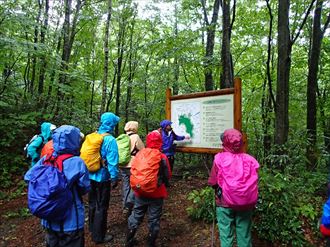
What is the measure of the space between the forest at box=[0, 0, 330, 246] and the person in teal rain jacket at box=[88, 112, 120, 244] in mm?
1558

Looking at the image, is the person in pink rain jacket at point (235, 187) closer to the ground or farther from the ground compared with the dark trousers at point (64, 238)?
farther from the ground

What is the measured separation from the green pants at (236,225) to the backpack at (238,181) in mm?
209

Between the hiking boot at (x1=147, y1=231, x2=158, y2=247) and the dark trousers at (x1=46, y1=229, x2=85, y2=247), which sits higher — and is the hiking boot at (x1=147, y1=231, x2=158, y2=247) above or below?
below

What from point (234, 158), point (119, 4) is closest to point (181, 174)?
point (234, 158)

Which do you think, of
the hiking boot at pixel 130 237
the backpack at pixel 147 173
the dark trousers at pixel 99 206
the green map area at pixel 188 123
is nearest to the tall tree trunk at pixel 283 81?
the green map area at pixel 188 123

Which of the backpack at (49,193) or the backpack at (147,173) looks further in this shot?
the backpack at (147,173)

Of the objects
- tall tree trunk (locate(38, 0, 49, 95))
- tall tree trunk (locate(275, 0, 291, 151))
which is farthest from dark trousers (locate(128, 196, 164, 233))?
tall tree trunk (locate(38, 0, 49, 95))

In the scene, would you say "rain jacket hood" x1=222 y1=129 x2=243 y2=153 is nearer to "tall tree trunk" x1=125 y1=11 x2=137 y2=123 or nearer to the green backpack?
the green backpack

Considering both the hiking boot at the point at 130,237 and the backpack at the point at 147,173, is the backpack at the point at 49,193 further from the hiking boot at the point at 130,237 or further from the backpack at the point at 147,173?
the hiking boot at the point at 130,237

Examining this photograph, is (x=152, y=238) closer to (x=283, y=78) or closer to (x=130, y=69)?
(x=283, y=78)

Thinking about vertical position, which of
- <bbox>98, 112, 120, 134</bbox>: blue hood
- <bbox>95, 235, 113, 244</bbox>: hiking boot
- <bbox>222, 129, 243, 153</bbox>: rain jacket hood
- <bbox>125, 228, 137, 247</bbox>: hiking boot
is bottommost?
<bbox>95, 235, 113, 244</bbox>: hiking boot

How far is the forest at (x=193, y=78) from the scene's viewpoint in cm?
506

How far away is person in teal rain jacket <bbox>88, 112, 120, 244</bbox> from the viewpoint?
439cm

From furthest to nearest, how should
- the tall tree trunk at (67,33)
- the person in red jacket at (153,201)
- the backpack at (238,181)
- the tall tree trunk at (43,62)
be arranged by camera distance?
1. the tall tree trunk at (67,33)
2. the tall tree trunk at (43,62)
3. the person in red jacket at (153,201)
4. the backpack at (238,181)
